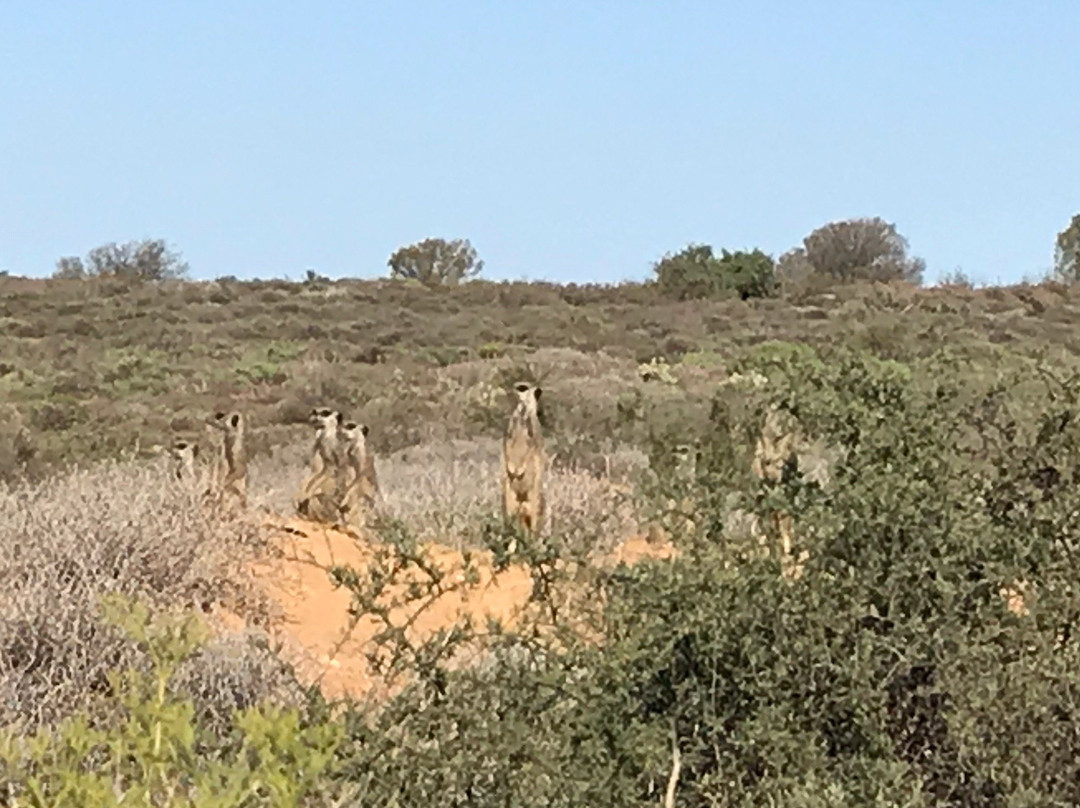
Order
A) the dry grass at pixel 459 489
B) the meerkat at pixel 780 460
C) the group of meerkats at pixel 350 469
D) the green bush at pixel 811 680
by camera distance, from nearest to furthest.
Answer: the green bush at pixel 811 680 → the meerkat at pixel 780 460 → the dry grass at pixel 459 489 → the group of meerkats at pixel 350 469

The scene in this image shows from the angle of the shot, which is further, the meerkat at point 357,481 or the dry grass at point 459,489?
the meerkat at point 357,481

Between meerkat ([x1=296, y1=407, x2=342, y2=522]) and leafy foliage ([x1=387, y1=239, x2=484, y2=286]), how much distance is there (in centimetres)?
3232

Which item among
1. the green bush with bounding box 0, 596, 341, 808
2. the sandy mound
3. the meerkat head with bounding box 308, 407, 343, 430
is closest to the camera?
the green bush with bounding box 0, 596, 341, 808

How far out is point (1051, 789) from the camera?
3.37m

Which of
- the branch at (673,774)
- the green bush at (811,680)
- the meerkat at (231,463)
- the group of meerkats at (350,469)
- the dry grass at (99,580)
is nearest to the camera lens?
the branch at (673,774)

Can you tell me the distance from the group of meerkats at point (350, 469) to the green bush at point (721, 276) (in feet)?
85.4

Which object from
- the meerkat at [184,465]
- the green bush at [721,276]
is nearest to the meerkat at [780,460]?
the meerkat at [184,465]

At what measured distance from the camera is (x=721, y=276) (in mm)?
36562

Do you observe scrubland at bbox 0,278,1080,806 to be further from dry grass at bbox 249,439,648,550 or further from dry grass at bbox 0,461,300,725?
dry grass at bbox 249,439,648,550

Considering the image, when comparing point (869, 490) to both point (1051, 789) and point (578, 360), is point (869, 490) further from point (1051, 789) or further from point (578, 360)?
point (578, 360)

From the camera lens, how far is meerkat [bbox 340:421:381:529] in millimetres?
10031

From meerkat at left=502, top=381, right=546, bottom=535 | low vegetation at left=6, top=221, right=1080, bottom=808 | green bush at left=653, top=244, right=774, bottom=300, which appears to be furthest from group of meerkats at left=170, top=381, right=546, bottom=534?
green bush at left=653, top=244, right=774, bottom=300

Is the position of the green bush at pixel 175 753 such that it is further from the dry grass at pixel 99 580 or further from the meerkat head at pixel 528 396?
the meerkat head at pixel 528 396

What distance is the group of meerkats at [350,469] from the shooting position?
9758mm
